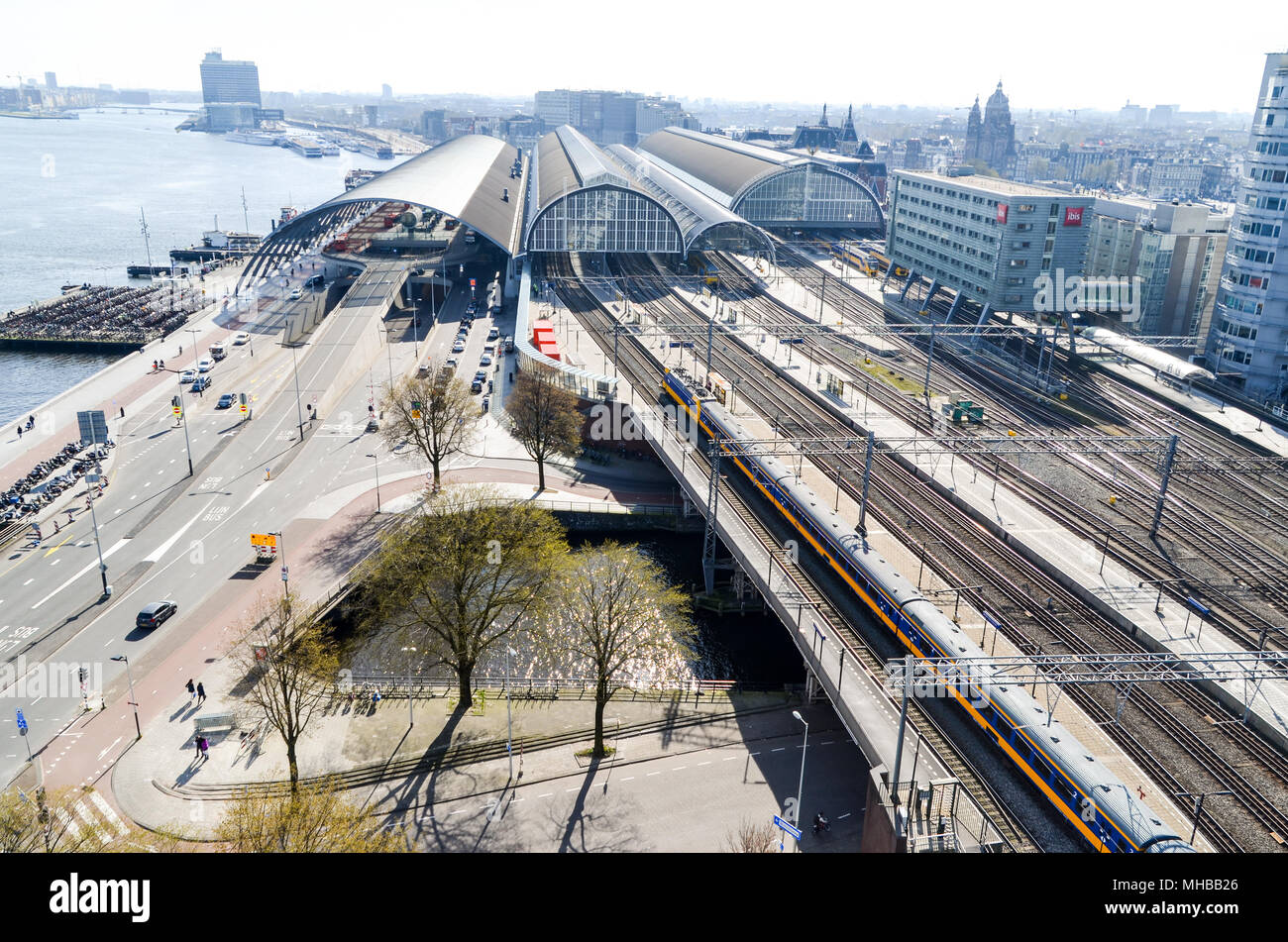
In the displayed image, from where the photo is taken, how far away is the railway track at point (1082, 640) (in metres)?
30.3

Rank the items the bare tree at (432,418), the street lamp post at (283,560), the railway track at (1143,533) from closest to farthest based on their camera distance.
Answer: the street lamp post at (283,560) < the railway track at (1143,533) < the bare tree at (432,418)

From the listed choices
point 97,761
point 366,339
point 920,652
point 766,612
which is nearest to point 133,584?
point 97,761

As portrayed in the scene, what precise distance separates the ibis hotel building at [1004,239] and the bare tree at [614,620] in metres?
49.5

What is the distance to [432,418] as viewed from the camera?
189 ft

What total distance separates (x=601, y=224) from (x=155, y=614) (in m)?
77.1

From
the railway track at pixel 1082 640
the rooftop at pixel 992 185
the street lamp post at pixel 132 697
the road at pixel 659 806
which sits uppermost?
the rooftop at pixel 992 185

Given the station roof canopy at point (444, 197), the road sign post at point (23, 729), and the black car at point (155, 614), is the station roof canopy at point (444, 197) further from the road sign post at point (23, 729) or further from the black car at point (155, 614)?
the road sign post at point (23, 729)

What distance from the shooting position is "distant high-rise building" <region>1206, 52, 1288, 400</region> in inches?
2753

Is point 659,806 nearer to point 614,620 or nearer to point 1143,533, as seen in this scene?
point 614,620

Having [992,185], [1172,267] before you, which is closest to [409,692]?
[992,185]

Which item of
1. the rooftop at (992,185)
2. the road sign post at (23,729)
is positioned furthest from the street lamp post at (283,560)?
the rooftop at (992,185)
